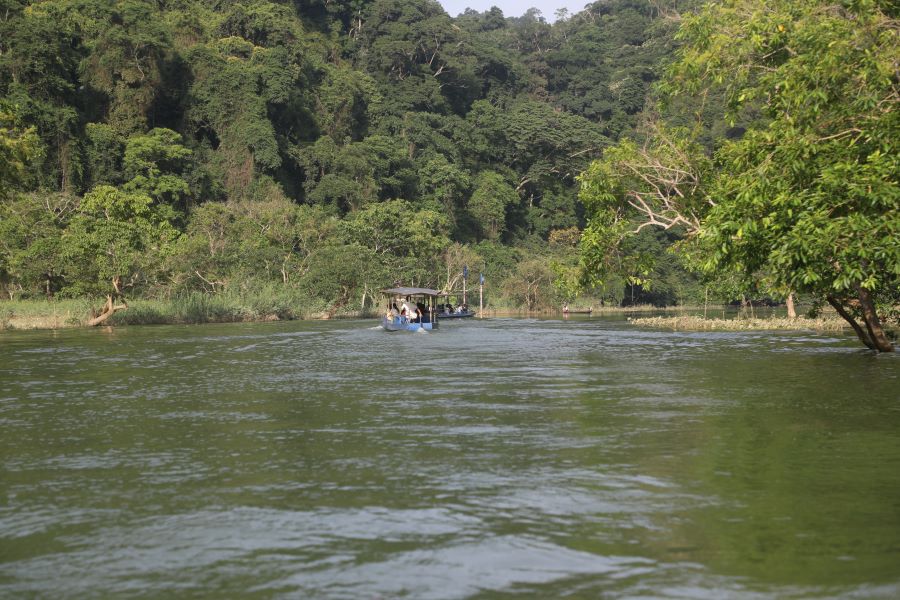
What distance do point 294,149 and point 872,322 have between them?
70.6 metres

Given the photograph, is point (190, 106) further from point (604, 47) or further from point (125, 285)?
point (604, 47)

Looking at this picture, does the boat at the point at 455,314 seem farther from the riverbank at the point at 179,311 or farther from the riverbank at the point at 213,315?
the riverbank at the point at 213,315

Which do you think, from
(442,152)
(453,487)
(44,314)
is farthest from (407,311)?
(442,152)

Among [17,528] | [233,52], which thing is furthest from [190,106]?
[17,528]

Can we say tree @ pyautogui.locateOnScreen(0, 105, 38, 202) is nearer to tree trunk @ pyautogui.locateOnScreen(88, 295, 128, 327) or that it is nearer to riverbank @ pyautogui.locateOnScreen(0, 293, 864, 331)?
riverbank @ pyautogui.locateOnScreen(0, 293, 864, 331)

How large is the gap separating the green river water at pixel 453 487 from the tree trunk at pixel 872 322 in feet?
9.56

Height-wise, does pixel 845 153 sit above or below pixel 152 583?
above

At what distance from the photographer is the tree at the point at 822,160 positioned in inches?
674

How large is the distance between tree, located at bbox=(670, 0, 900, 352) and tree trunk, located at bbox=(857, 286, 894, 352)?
3.55 m

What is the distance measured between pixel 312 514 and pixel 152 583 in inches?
85.9

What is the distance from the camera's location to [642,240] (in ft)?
346

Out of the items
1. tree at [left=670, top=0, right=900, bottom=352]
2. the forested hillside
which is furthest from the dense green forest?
the forested hillside

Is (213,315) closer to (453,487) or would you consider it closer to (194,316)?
(194,316)

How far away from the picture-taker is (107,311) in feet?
172
